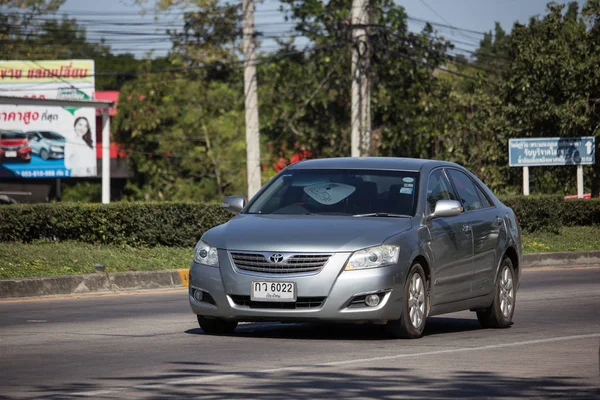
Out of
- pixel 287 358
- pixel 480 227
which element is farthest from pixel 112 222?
pixel 287 358

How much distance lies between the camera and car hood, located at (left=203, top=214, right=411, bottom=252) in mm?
9539

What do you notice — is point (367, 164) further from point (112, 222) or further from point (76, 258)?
point (112, 222)

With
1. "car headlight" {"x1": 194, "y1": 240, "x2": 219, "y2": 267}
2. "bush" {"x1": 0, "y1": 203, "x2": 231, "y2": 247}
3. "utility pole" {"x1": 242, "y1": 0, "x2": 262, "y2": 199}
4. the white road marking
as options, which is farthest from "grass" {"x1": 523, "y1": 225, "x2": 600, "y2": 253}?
"car headlight" {"x1": 194, "y1": 240, "x2": 219, "y2": 267}

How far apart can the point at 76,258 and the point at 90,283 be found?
5.45 ft

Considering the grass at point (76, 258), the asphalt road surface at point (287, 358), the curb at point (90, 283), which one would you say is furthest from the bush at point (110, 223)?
the asphalt road surface at point (287, 358)

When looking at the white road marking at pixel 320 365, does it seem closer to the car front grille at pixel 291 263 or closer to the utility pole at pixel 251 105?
the car front grille at pixel 291 263

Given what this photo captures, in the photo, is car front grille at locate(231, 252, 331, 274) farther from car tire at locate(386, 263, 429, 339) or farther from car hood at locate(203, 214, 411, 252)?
car tire at locate(386, 263, 429, 339)

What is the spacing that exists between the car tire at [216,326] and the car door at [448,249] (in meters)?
1.78

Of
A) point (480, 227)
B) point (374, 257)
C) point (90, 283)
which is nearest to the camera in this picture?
point (374, 257)

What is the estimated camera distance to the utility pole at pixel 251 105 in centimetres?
2928

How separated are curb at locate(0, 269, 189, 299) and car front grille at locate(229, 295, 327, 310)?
6.07 metres

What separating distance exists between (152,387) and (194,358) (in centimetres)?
145

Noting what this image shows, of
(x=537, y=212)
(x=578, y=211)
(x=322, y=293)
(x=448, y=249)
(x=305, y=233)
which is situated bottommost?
(x=578, y=211)

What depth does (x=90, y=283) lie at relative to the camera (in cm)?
1599
